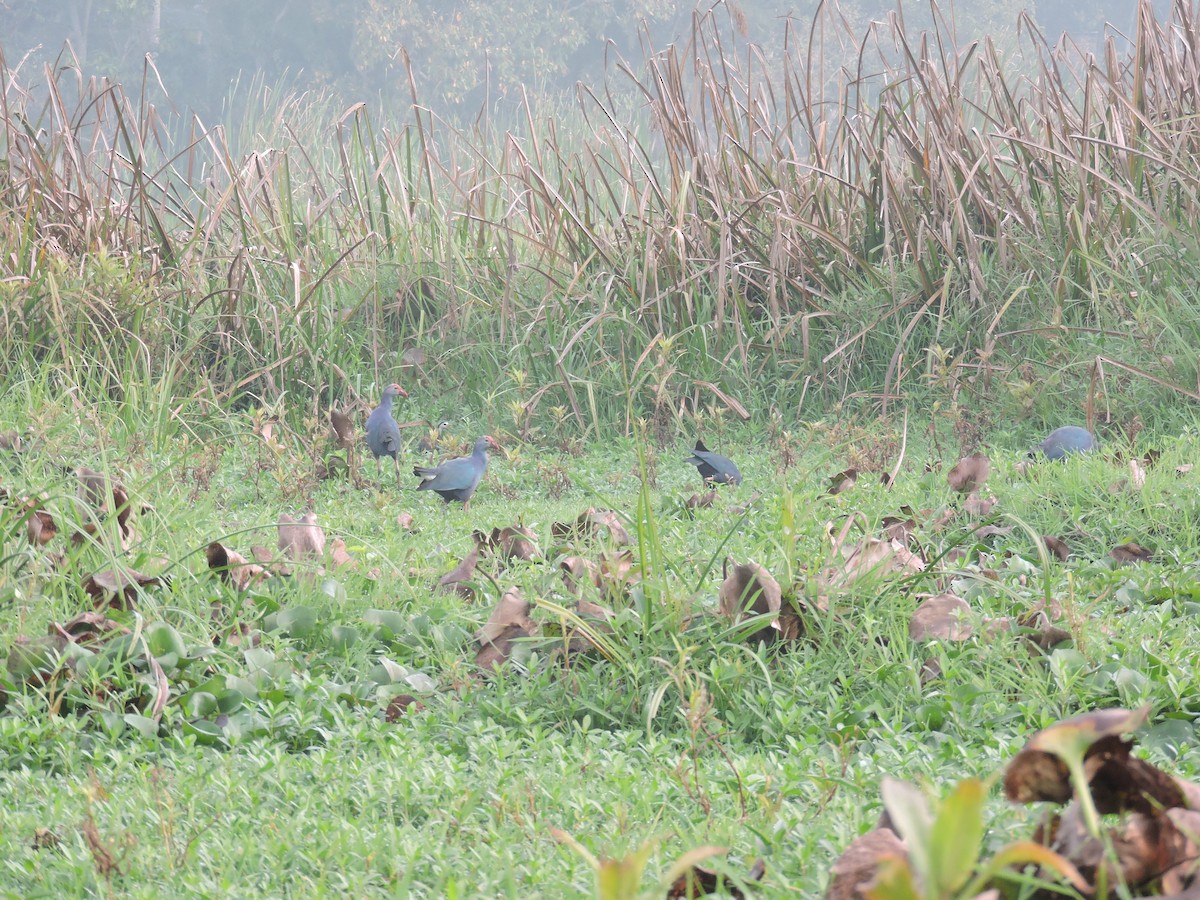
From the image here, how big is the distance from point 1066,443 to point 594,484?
1586 millimetres

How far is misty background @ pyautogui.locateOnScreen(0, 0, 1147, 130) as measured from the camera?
24.3 meters

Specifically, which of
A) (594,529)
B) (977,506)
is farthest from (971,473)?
(594,529)

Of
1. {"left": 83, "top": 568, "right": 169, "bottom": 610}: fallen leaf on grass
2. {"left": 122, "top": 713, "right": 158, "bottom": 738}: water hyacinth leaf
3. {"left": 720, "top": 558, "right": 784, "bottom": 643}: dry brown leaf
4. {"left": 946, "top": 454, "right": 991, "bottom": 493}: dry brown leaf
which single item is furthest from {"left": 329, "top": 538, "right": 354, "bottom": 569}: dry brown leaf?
{"left": 946, "top": 454, "right": 991, "bottom": 493}: dry brown leaf

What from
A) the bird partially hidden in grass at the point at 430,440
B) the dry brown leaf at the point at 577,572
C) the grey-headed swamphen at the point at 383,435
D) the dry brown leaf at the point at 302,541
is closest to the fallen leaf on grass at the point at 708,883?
the dry brown leaf at the point at 577,572

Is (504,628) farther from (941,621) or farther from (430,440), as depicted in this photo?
(430,440)

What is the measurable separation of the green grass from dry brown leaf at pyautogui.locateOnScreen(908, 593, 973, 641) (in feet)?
0.09

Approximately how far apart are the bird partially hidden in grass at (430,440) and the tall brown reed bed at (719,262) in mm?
300

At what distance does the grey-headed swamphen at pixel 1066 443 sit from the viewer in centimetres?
382

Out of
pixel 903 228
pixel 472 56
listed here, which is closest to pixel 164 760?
pixel 903 228

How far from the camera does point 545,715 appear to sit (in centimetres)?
214

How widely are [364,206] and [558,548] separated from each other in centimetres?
407

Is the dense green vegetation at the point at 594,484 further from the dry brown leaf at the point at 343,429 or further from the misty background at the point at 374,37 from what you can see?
the misty background at the point at 374,37

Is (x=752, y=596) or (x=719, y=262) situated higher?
(x=719, y=262)

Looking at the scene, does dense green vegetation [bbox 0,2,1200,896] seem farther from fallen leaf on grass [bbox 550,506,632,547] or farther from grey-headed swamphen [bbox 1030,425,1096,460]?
grey-headed swamphen [bbox 1030,425,1096,460]
